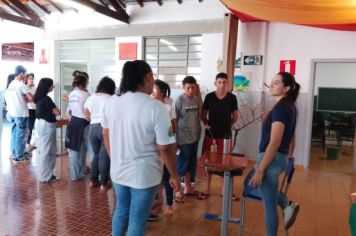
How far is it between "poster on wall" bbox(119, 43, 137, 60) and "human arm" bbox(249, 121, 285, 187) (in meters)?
5.12

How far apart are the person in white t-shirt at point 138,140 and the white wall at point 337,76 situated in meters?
8.45

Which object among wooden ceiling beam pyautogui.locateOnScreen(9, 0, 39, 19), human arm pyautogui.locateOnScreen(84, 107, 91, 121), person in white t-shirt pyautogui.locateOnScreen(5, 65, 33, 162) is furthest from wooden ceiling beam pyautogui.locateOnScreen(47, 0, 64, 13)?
human arm pyautogui.locateOnScreen(84, 107, 91, 121)

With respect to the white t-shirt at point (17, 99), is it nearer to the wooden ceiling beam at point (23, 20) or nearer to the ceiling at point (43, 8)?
the ceiling at point (43, 8)

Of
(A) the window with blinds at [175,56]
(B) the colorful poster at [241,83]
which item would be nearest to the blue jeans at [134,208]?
(B) the colorful poster at [241,83]

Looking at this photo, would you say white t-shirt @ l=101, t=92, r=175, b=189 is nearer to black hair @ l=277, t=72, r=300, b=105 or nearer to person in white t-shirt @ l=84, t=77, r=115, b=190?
black hair @ l=277, t=72, r=300, b=105

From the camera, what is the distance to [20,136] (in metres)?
5.29

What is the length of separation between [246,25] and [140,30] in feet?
7.28

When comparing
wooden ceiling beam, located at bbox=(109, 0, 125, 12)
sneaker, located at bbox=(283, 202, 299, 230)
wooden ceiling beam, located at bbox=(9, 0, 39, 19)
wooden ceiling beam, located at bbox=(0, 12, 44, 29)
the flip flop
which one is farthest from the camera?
wooden ceiling beam, located at bbox=(9, 0, 39, 19)

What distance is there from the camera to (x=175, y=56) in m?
6.54

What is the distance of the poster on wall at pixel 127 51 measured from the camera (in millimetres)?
6750

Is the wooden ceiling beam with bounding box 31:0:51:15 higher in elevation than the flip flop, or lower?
higher

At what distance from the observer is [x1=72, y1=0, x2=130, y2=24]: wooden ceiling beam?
5.72 m

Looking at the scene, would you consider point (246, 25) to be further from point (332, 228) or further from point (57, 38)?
point (57, 38)

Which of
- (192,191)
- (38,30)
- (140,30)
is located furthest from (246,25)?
(38,30)
